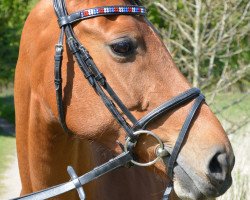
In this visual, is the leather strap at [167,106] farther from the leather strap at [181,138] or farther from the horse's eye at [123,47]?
the horse's eye at [123,47]

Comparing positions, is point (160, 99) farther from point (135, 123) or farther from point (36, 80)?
point (36, 80)

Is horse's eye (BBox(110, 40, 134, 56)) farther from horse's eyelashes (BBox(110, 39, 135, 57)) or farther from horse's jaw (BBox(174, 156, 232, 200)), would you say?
horse's jaw (BBox(174, 156, 232, 200))

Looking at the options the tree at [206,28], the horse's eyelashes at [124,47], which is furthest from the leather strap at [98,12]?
the tree at [206,28]

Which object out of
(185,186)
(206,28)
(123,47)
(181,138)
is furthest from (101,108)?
(206,28)

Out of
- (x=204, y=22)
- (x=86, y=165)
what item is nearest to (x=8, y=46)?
(x=204, y=22)

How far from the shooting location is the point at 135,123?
254 cm

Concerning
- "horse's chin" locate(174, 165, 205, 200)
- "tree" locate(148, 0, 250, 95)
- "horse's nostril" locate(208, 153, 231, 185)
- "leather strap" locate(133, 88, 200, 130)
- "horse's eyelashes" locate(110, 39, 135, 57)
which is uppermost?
"horse's eyelashes" locate(110, 39, 135, 57)

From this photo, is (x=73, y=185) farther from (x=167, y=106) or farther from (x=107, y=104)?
(x=167, y=106)

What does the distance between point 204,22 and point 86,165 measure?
364 centimetres

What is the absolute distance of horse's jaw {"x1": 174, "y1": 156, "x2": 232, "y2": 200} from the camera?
7.81 ft

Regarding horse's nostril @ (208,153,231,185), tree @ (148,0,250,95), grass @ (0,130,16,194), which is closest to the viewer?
horse's nostril @ (208,153,231,185)

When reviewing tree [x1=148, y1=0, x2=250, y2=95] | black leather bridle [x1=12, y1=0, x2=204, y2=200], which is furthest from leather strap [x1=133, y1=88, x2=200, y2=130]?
tree [x1=148, y1=0, x2=250, y2=95]

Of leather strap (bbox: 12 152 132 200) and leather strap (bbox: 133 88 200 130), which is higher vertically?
leather strap (bbox: 133 88 200 130)

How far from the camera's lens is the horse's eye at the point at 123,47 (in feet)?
8.36
